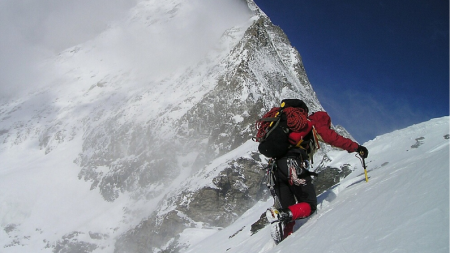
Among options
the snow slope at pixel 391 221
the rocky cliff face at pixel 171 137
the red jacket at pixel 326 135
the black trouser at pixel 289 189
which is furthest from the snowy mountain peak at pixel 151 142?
the snow slope at pixel 391 221

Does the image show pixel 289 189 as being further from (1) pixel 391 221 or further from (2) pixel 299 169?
(1) pixel 391 221

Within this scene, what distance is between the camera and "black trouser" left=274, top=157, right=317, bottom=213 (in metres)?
4.31

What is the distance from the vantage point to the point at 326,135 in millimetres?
4402

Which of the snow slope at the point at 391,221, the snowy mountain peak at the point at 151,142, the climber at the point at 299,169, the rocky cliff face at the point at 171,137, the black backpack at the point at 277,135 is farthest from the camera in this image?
the snowy mountain peak at the point at 151,142

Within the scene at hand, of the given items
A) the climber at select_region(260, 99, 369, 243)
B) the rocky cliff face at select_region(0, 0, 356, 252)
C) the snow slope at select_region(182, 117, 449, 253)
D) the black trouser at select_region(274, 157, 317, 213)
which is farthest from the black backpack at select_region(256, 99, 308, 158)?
the rocky cliff face at select_region(0, 0, 356, 252)

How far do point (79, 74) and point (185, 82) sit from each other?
188ft

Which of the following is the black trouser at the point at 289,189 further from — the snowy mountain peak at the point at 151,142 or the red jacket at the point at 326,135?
the snowy mountain peak at the point at 151,142

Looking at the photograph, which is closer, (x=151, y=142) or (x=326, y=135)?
(x=326, y=135)

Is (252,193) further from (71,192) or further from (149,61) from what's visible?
(149,61)

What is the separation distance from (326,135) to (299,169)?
0.61 meters

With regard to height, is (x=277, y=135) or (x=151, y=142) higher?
(x=151, y=142)

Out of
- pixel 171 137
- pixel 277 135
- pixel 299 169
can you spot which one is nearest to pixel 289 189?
pixel 299 169

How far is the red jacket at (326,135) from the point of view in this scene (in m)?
4.39

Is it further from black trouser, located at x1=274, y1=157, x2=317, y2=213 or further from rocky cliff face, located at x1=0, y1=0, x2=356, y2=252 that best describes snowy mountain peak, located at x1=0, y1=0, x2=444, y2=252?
black trouser, located at x1=274, y1=157, x2=317, y2=213
